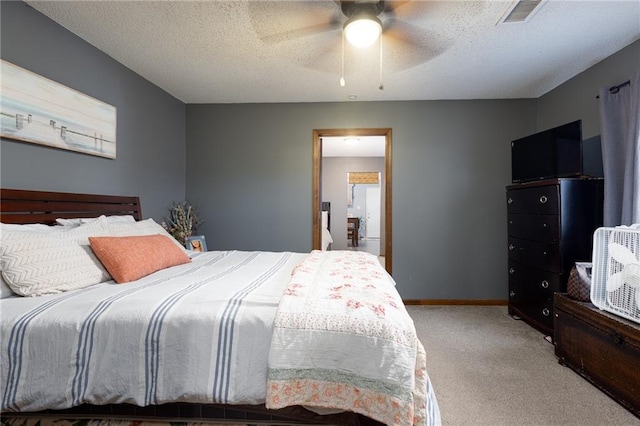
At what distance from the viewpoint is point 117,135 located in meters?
2.55

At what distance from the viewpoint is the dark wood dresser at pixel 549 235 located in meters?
2.40

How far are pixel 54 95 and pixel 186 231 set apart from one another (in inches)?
64.9

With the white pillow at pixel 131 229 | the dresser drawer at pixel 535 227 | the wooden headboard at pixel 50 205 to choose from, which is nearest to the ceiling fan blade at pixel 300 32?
the white pillow at pixel 131 229

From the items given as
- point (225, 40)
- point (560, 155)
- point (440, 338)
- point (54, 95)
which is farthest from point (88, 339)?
point (560, 155)

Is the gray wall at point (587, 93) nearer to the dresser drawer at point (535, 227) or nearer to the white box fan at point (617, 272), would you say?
the dresser drawer at point (535, 227)

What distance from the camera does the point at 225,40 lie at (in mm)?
2221

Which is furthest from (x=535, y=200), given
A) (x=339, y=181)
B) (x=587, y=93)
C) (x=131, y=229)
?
(x=339, y=181)

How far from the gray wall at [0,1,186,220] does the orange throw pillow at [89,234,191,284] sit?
30.1 inches

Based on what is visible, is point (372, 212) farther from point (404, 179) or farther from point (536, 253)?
point (536, 253)

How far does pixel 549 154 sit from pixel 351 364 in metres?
2.84

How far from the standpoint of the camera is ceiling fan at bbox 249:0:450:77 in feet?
5.84

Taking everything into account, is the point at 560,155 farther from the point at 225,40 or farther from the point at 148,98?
the point at 148,98

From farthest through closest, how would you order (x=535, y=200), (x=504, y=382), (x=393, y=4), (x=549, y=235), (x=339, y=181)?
(x=339, y=181)
(x=535, y=200)
(x=549, y=235)
(x=504, y=382)
(x=393, y=4)

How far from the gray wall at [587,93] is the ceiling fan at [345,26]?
1.46 m
